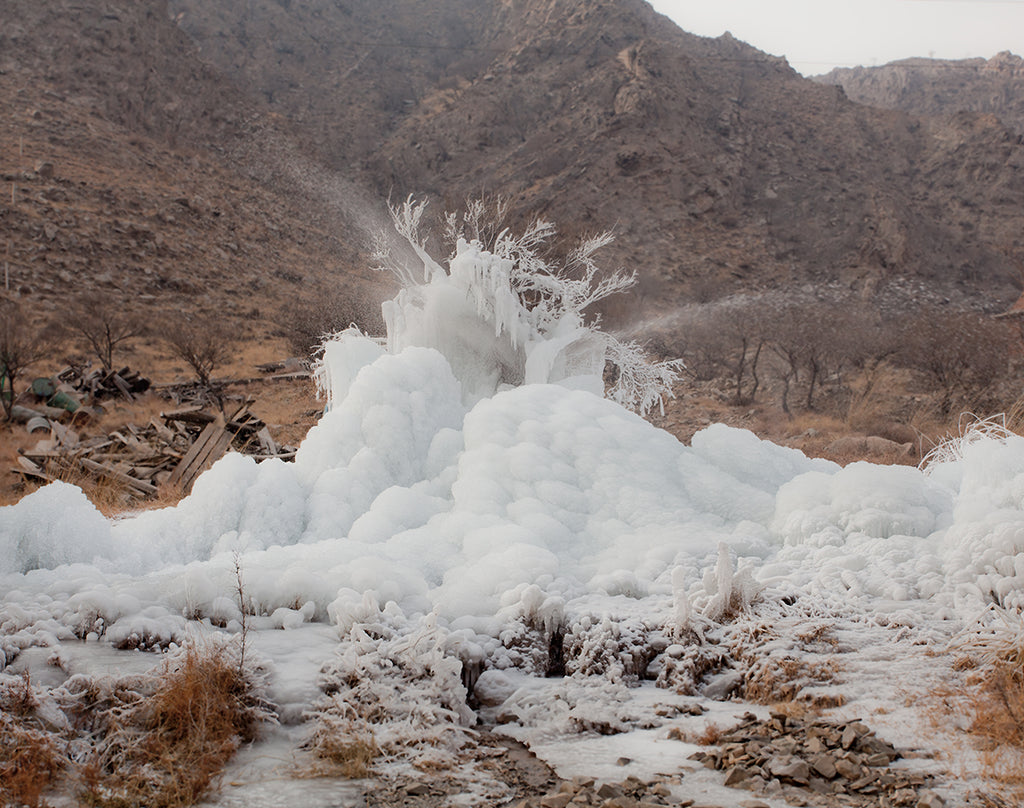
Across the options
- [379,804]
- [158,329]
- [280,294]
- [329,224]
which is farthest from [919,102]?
[379,804]

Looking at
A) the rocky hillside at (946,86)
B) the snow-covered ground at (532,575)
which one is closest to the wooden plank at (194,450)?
the snow-covered ground at (532,575)

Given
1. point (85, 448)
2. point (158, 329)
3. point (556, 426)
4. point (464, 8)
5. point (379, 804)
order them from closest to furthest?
point (379, 804) < point (556, 426) < point (85, 448) < point (158, 329) < point (464, 8)

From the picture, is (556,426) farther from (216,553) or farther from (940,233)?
(940,233)

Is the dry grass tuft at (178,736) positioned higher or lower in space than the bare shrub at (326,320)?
lower

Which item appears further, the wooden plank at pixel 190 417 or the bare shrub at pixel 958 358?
the bare shrub at pixel 958 358

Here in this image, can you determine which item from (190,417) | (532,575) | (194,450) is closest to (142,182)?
(190,417)

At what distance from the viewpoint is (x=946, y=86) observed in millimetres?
63938

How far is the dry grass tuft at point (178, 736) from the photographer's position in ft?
11.1

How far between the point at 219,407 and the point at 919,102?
220 feet

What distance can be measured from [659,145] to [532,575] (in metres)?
41.6

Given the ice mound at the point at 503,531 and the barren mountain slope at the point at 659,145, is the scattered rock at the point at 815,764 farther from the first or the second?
the barren mountain slope at the point at 659,145

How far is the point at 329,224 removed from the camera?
4484cm

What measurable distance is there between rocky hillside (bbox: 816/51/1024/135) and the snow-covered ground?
5988cm

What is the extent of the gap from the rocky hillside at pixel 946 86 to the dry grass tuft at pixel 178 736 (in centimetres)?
6399
